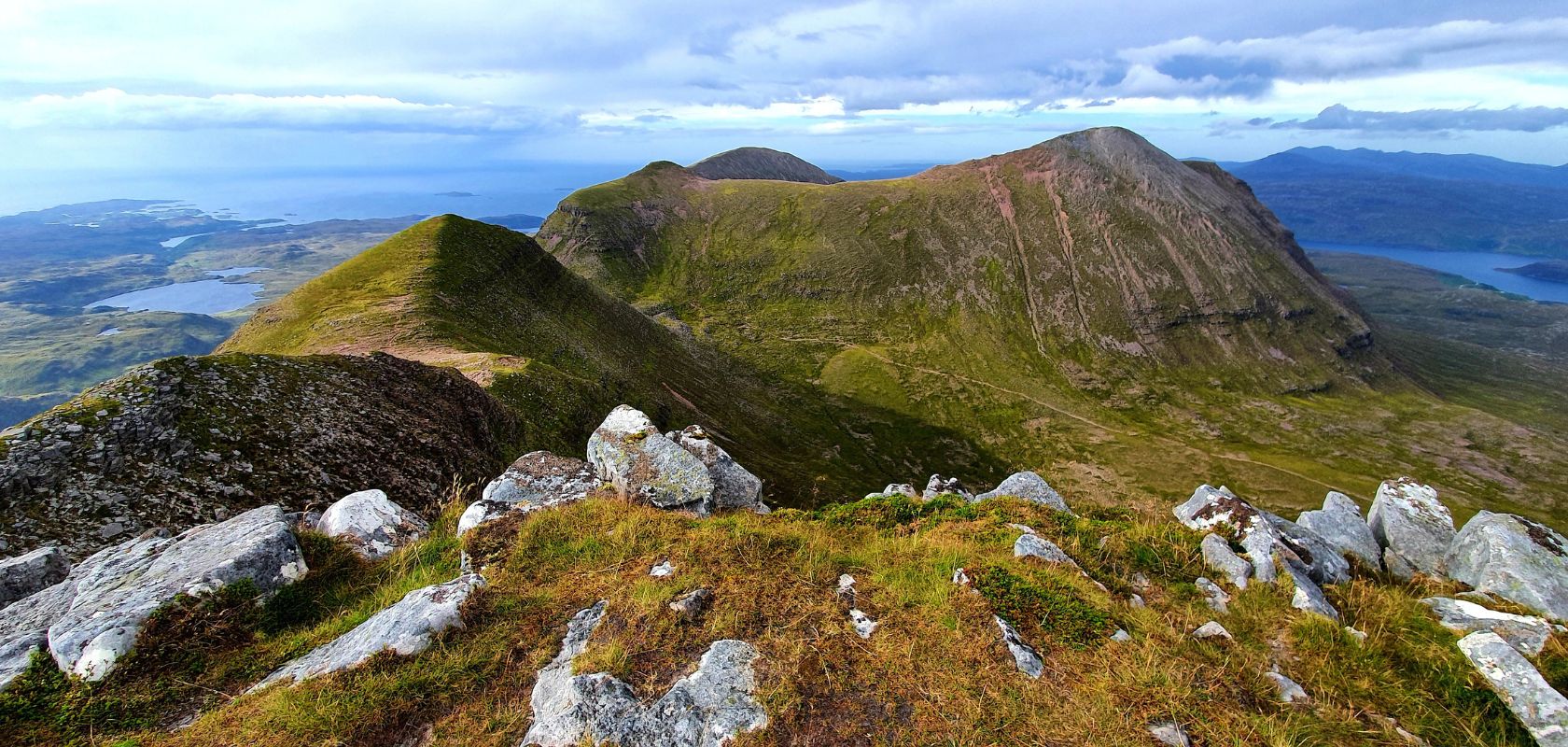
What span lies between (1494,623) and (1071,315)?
137 metres

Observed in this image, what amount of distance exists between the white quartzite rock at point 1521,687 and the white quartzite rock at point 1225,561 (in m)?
3.11

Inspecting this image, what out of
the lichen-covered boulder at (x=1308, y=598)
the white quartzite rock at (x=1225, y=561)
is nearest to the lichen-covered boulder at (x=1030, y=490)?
the white quartzite rock at (x=1225, y=561)

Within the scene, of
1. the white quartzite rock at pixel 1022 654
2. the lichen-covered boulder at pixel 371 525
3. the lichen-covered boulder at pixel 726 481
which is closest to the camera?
the white quartzite rock at pixel 1022 654

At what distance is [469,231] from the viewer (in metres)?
63.5

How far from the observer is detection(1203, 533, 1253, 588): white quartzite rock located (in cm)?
1132

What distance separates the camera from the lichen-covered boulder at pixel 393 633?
7918 mm

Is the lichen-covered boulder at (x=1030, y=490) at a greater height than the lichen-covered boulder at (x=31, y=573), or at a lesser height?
lesser

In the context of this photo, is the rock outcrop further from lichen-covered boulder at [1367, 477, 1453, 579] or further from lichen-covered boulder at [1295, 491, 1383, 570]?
lichen-covered boulder at [1367, 477, 1453, 579]

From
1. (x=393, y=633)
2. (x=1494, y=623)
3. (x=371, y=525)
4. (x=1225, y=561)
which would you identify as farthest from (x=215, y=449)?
(x=1494, y=623)

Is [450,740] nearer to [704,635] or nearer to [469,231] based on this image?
[704,635]

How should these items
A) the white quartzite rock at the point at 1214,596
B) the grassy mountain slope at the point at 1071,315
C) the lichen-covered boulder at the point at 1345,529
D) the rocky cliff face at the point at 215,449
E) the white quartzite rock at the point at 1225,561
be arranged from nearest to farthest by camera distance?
the white quartzite rock at the point at 1214,596
the white quartzite rock at the point at 1225,561
the lichen-covered boulder at the point at 1345,529
the rocky cliff face at the point at 215,449
the grassy mountain slope at the point at 1071,315

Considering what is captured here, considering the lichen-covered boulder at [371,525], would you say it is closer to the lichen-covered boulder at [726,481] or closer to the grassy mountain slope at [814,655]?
the grassy mountain slope at [814,655]

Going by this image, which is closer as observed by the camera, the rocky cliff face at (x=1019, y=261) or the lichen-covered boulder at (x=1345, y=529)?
the lichen-covered boulder at (x=1345, y=529)

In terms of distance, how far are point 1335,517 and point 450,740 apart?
2010cm
